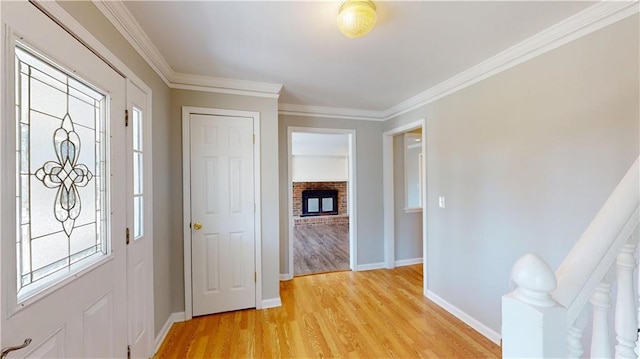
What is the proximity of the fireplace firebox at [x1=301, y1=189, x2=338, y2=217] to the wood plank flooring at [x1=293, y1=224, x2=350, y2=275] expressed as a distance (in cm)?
58

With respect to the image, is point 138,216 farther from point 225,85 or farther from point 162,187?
point 225,85

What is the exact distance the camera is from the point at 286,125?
335 cm

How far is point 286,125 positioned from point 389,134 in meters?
1.49

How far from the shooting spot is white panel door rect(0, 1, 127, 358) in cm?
83

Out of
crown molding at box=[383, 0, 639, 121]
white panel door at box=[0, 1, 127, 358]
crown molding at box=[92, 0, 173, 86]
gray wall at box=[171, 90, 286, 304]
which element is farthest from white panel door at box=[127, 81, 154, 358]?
crown molding at box=[383, 0, 639, 121]

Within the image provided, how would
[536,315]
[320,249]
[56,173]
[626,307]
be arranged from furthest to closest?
[320,249] < [56,173] < [626,307] < [536,315]

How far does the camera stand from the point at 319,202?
26.0 feet

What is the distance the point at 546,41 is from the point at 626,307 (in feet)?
6.00

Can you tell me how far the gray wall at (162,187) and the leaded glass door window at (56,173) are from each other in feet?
1.76

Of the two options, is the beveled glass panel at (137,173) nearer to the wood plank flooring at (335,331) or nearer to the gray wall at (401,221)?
the wood plank flooring at (335,331)

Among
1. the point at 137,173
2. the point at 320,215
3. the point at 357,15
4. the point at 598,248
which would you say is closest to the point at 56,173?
the point at 137,173

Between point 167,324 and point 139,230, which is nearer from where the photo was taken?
point 139,230

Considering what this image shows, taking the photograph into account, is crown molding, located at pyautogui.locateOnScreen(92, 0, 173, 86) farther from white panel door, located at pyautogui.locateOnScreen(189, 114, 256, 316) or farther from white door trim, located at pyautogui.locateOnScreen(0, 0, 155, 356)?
white panel door, located at pyautogui.locateOnScreen(189, 114, 256, 316)

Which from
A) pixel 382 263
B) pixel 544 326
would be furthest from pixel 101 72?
pixel 382 263
